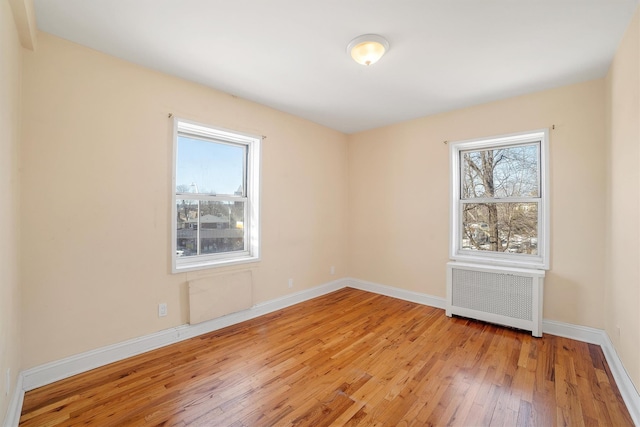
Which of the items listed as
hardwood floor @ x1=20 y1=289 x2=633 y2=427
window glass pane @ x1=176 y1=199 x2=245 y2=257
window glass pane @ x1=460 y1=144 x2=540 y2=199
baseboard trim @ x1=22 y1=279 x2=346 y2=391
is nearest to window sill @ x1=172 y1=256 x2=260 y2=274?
window glass pane @ x1=176 y1=199 x2=245 y2=257

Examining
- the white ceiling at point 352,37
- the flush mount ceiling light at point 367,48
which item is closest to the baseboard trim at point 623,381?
the white ceiling at point 352,37

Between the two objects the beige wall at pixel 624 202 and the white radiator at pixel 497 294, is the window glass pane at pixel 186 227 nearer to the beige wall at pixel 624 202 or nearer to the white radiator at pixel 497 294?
the white radiator at pixel 497 294

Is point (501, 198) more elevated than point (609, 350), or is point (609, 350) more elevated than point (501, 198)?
point (501, 198)

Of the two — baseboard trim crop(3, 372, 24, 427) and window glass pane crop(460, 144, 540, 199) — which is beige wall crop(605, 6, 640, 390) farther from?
baseboard trim crop(3, 372, 24, 427)

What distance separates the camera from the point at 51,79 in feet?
6.94

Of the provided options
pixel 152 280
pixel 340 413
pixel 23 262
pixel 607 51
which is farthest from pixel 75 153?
pixel 607 51

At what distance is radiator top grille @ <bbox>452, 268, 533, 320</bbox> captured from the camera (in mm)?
2984

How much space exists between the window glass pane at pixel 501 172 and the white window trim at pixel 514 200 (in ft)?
0.25

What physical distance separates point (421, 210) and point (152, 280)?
11.2 feet

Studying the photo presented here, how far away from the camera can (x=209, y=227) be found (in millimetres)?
3180

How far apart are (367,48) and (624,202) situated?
2.35 meters

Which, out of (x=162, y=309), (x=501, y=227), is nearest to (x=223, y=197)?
(x=162, y=309)

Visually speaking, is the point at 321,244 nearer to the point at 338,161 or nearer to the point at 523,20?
the point at 338,161

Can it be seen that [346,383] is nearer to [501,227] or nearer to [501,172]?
[501,227]
